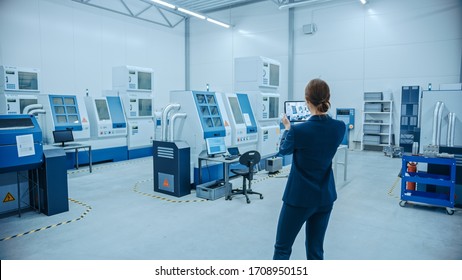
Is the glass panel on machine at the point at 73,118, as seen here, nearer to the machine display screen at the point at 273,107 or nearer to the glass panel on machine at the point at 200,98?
the glass panel on machine at the point at 200,98

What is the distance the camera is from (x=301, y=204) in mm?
1921

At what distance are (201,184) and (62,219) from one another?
1934mm

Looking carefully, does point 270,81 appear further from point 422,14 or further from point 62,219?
point 422,14

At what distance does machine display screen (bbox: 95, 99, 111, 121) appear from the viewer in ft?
23.9

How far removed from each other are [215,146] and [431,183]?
2.95 m

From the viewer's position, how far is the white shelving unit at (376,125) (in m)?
9.09

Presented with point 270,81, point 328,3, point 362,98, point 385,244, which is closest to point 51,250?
point 385,244

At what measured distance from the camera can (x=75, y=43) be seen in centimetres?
911

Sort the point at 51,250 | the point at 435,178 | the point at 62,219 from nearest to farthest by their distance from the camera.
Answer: the point at 51,250 → the point at 62,219 → the point at 435,178

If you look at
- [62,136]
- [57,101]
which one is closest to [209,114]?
[62,136]

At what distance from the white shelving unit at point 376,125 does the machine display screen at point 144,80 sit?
595 centimetres

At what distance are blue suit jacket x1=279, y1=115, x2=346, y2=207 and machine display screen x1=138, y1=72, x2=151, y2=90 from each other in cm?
670

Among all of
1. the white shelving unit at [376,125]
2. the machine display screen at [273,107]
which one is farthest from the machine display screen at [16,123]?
the white shelving unit at [376,125]

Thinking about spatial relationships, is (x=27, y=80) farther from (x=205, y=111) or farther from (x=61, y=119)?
(x=205, y=111)
